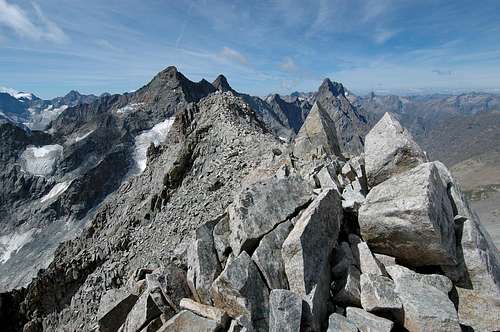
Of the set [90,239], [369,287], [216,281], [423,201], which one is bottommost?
[90,239]

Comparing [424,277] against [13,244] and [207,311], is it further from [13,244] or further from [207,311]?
[13,244]

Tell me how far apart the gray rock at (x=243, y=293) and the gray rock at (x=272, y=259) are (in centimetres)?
25

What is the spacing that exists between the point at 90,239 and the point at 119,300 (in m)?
36.5

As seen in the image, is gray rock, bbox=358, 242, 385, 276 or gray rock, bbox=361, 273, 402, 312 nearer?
gray rock, bbox=361, 273, 402, 312

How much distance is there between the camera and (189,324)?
36.3ft

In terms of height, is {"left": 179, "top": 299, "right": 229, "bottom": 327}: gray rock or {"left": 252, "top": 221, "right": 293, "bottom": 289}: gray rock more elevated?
{"left": 252, "top": 221, "right": 293, "bottom": 289}: gray rock

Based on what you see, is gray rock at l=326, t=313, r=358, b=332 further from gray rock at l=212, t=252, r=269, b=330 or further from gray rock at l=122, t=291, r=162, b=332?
gray rock at l=122, t=291, r=162, b=332

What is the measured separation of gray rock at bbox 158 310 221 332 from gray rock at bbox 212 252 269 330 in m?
0.70

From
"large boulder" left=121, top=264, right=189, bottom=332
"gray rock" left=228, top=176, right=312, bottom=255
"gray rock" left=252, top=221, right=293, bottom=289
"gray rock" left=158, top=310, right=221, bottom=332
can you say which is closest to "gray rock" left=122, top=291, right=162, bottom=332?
"large boulder" left=121, top=264, right=189, bottom=332

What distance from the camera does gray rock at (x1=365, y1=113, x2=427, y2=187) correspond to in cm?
1459

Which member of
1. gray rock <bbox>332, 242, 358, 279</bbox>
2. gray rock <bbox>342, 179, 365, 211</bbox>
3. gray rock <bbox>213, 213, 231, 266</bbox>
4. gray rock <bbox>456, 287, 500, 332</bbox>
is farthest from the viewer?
gray rock <bbox>342, 179, 365, 211</bbox>

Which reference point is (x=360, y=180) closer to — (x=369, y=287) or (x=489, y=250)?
(x=489, y=250)

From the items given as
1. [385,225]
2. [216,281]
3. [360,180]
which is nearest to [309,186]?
[360,180]

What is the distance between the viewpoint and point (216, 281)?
11.5 m
